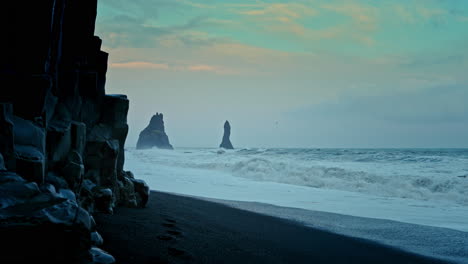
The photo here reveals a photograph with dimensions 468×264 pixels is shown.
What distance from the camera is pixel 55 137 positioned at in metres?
3.55

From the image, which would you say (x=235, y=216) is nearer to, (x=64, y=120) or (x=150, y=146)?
(x=64, y=120)

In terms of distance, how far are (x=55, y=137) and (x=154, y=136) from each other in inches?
3518

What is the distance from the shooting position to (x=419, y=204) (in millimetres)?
8469

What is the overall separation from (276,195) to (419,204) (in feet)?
11.9

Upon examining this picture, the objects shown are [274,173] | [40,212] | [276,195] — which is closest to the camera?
[40,212]

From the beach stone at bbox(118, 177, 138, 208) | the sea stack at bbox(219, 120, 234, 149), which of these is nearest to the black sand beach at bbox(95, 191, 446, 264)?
the beach stone at bbox(118, 177, 138, 208)

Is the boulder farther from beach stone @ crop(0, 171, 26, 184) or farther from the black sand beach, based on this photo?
the black sand beach

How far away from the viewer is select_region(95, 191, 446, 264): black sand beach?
3.28 meters

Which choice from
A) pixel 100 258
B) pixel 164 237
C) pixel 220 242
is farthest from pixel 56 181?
pixel 220 242

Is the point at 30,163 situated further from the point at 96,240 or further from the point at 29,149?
the point at 96,240

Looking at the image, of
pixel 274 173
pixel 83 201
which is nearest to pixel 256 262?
pixel 83 201

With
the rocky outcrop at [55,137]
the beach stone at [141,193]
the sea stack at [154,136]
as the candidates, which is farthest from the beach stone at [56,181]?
the sea stack at [154,136]

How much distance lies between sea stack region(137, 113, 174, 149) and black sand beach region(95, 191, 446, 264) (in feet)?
284

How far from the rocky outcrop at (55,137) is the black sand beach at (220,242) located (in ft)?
1.19
